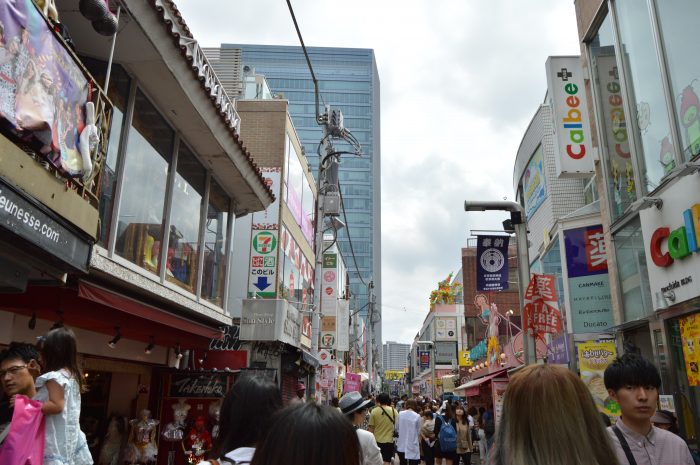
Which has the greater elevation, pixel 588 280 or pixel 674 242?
pixel 588 280

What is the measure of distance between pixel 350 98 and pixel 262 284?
100813 millimetres

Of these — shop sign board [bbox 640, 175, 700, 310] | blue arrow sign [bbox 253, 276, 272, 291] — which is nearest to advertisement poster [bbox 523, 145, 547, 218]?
blue arrow sign [bbox 253, 276, 272, 291]

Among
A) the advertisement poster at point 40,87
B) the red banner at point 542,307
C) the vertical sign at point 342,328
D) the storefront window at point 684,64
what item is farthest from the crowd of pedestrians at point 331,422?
the vertical sign at point 342,328

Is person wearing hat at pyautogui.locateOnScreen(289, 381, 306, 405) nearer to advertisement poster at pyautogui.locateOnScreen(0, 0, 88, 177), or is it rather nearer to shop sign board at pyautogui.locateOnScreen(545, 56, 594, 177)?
advertisement poster at pyautogui.locateOnScreen(0, 0, 88, 177)

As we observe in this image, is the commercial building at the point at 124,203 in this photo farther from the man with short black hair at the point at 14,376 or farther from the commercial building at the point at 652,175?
the commercial building at the point at 652,175

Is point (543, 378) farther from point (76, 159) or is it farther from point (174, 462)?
point (174, 462)

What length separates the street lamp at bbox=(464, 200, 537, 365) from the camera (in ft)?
34.9

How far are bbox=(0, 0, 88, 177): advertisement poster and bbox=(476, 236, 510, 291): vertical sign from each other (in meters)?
9.86

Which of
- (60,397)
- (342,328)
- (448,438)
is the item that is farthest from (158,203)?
(342,328)

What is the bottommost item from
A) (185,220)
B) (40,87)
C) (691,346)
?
(691,346)

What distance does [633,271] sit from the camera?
426 inches

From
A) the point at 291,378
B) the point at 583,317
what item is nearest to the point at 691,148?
the point at 583,317

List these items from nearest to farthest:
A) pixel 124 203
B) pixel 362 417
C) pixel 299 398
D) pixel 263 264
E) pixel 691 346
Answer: pixel 362 417, pixel 299 398, pixel 691 346, pixel 124 203, pixel 263 264

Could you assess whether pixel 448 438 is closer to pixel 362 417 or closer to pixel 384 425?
pixel 384 425
